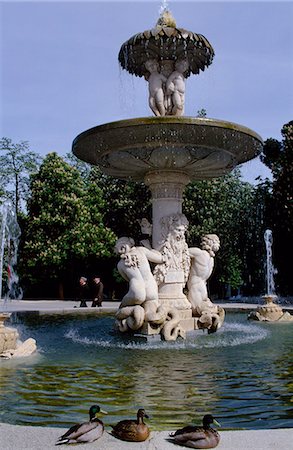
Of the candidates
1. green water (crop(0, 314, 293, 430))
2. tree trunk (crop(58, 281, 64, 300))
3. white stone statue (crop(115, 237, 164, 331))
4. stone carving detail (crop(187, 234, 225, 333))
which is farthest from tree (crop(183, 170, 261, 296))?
green water (crop(0, 314, 293, 430))

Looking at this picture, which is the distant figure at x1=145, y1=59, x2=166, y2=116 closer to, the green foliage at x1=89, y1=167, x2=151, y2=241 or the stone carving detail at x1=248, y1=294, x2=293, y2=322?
the stone carving detail at x1=248, y1=294, x2=293, y2=322

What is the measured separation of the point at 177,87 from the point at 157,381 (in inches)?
258

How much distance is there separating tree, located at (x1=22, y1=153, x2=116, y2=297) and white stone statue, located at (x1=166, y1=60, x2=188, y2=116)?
1688 centimetres

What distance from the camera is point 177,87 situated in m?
11.0

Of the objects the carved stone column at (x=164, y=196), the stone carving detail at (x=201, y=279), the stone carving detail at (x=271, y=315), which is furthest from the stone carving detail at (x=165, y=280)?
the stone carving detail at (x=271, y=315)

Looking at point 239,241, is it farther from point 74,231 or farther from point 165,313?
point 165,313

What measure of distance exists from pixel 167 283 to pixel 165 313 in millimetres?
1036

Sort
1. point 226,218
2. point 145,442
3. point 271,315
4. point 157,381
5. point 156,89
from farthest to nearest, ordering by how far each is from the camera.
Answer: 1. point 226,218
2. point 271,315
3. point 156,89
4. point 157,381
5. point 145,442

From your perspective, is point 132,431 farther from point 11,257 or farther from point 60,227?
point 11,257

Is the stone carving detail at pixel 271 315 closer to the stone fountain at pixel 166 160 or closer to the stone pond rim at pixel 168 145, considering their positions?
the stone fountain at pixel 166 160

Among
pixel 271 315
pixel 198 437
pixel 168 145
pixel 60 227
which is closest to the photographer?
pixel 198 437

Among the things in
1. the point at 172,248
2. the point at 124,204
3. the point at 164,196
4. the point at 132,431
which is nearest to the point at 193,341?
the point at 172,248

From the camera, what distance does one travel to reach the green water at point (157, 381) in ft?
15.9

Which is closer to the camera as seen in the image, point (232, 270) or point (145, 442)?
point (145, 442)
